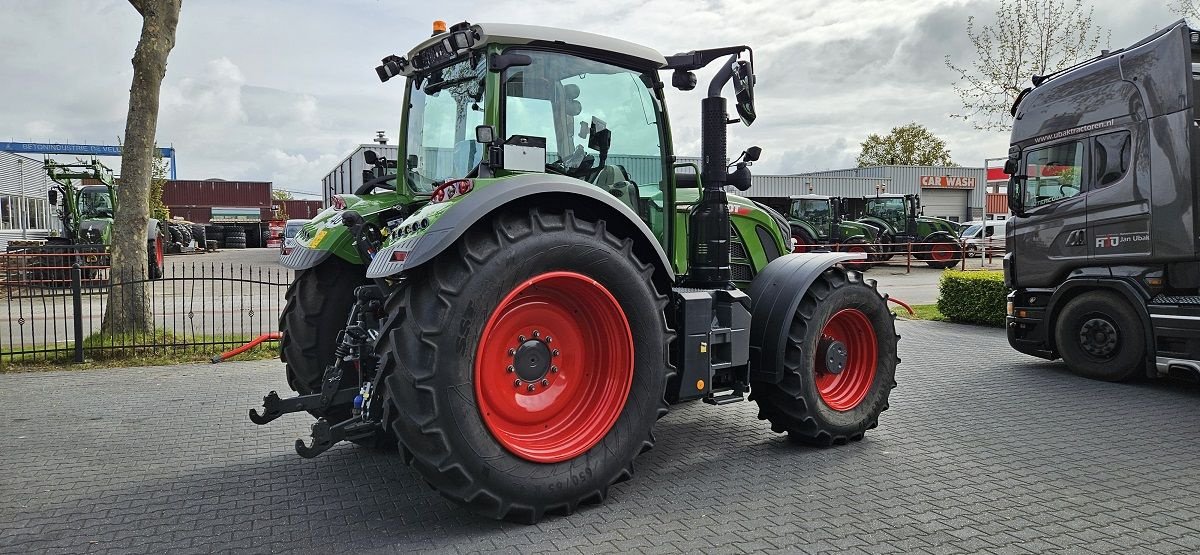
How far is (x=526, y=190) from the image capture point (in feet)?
12.2

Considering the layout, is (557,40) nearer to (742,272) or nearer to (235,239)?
(742,272)

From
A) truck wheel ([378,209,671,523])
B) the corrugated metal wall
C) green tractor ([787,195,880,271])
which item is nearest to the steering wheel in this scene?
truck wheel ([378,209,671,523])

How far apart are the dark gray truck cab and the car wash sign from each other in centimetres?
4609

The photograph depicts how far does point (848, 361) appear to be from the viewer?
552 centimetres

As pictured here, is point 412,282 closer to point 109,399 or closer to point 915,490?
point 915,490

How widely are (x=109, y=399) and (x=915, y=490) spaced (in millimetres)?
6385

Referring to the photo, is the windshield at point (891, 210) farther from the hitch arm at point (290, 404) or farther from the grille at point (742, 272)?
the hitch arm at point (290, 404)

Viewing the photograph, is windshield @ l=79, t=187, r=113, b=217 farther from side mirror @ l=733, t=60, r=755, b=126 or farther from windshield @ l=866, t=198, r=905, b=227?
windshield @ l=866, t=198, r=905, b=227

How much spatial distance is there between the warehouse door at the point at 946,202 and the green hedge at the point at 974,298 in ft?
139

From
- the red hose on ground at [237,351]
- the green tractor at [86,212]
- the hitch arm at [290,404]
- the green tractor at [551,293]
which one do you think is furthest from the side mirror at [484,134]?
the green tractor at [86,212]

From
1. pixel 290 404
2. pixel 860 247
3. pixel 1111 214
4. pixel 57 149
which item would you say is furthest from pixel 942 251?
pixel 57 149

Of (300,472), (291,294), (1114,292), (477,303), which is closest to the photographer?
(477,303)

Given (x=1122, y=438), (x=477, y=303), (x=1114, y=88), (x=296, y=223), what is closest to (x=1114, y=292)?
(x=1114, y=88)

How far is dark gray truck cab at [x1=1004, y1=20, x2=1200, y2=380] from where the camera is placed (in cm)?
657
